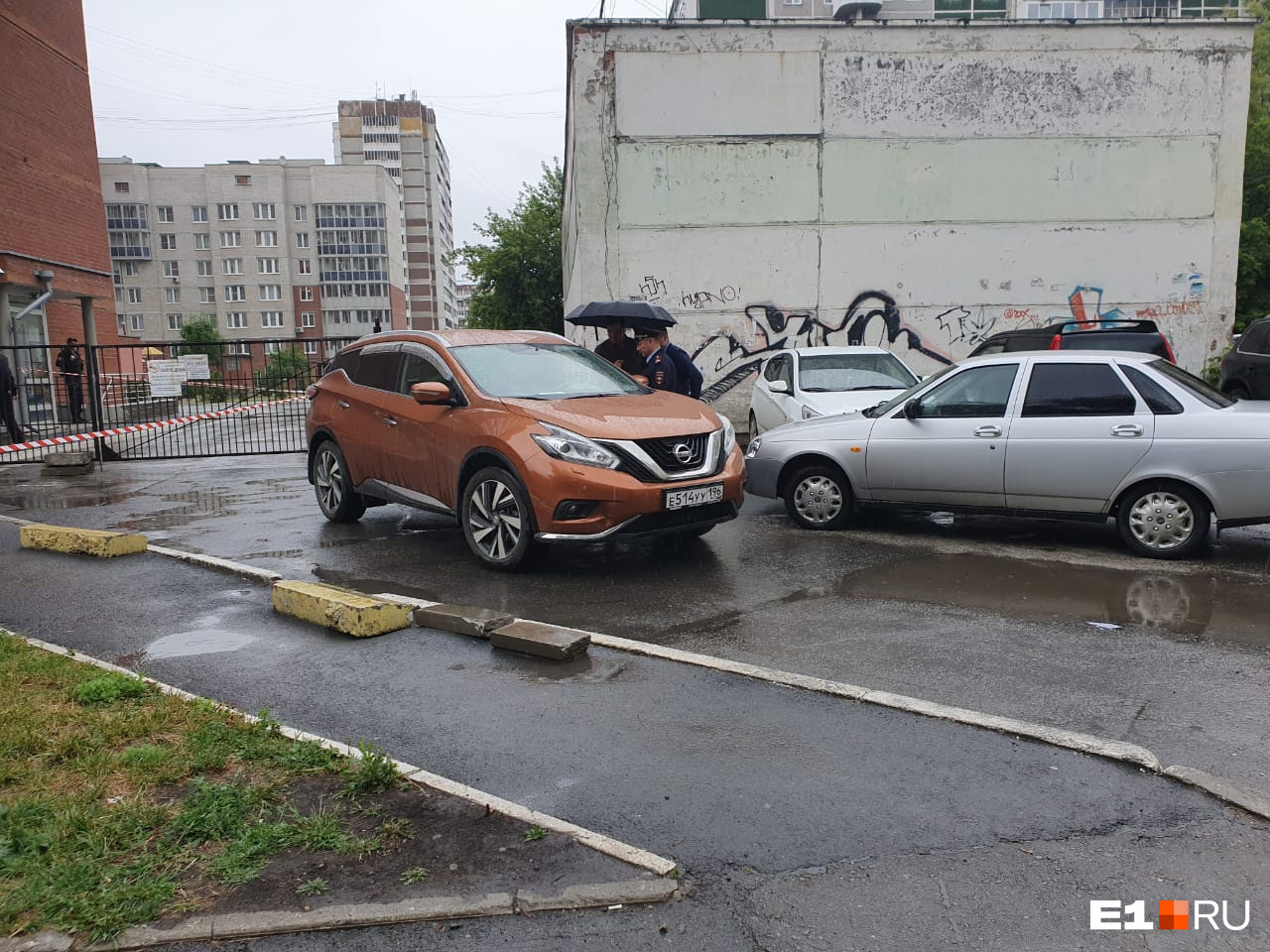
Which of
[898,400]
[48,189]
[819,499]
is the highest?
[48,189]

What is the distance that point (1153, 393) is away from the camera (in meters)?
7.14

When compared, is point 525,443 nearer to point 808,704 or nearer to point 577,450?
point 577,450

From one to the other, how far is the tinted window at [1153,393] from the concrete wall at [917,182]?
10.7m

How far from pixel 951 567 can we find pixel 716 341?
11.2 meters

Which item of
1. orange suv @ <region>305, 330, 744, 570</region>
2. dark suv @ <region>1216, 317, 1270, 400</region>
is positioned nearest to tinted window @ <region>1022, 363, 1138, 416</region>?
orange suv @ <region>305, 330, 744, 570</region>

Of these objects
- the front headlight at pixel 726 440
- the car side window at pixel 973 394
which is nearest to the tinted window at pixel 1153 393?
the car side window at pixel 973 394

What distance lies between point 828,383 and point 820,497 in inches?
132

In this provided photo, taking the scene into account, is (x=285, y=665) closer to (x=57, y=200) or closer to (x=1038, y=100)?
(x=1038, y=100)

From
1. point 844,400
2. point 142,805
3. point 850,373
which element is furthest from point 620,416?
point 850,373

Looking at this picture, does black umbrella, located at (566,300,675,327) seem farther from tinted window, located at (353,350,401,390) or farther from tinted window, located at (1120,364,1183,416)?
tinted window, located at (1120,364,1183,416)

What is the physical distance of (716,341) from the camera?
17766 mm

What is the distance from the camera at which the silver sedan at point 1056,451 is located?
22.3 feet

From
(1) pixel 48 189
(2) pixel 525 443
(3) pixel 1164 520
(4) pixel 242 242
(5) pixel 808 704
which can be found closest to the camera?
(5) pixel 808 704

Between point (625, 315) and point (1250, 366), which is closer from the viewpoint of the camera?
point (625, 315)
